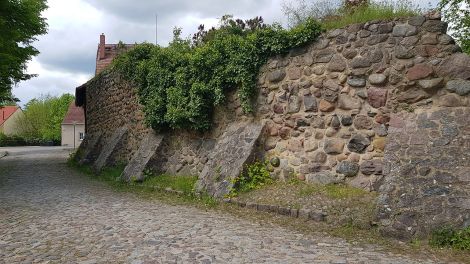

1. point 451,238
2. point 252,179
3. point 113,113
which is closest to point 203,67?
point 252,179

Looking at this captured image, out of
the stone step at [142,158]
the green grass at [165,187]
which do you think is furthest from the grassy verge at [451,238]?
the stone step at [142,158]

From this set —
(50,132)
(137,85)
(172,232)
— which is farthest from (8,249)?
(50,132)

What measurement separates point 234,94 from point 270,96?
46.7 inches

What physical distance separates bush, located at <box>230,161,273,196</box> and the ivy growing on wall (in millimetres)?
1374

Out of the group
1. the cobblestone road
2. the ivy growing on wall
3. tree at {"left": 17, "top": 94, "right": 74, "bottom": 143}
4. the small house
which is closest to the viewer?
the cobblestone road

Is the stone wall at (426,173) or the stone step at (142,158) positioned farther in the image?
the stone step at (142,158)

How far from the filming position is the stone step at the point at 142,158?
463 inches

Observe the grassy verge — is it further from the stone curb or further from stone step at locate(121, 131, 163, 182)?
stone step at locate(121, 131, 163, 182)

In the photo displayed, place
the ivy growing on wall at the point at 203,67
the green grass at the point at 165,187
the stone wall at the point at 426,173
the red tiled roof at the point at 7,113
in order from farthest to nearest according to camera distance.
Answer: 1. the red tiled roof at the point at 7,113
2. the ivy growing on wall at the point at 203,67
3. the green grass at the point at 165,187
4. the stone wall at the point at 426,173

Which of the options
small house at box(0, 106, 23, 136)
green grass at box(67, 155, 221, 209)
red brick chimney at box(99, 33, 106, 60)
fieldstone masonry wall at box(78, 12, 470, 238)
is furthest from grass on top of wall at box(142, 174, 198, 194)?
small house at box(0, 106, 23, 136)

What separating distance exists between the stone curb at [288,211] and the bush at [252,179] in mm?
432

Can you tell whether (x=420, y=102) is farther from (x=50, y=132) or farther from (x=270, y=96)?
(x=50, y=132)

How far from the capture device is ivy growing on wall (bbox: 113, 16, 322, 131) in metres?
9.19

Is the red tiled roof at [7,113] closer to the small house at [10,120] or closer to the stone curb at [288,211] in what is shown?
the small house at [10,120]
